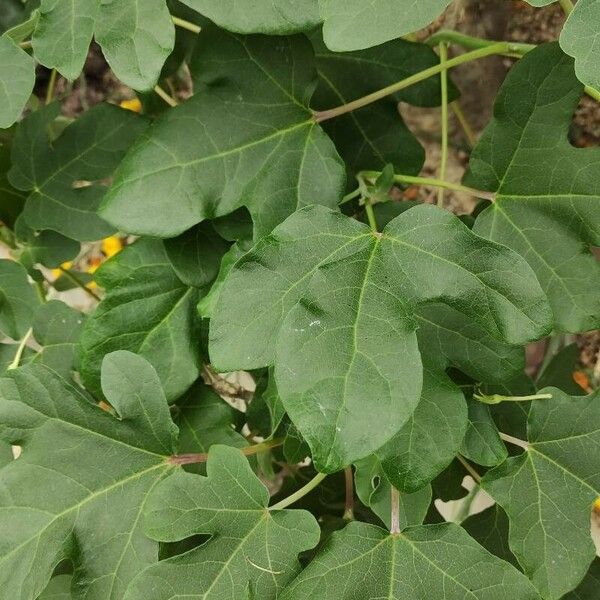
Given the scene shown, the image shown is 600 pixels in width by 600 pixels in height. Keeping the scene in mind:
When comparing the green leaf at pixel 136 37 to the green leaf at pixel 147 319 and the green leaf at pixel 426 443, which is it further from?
the green leaf at pixel 426 443

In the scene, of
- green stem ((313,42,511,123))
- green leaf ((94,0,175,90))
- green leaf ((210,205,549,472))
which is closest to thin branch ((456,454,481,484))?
green leaf ((210,205,549,472))

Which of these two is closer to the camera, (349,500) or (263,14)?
(263,14)

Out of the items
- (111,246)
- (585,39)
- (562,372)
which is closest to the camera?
(585,39)

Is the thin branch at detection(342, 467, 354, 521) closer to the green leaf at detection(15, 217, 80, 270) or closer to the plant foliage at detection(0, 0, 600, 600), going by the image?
the plant foliage at detection(0, 0, 600, 600)

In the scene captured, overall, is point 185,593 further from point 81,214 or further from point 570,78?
point 570,78

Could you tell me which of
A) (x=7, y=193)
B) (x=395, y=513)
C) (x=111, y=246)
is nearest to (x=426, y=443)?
(x=395, y=513)

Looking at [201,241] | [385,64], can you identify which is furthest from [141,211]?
[385,64]

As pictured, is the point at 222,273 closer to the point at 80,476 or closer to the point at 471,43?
the point at 80,476
